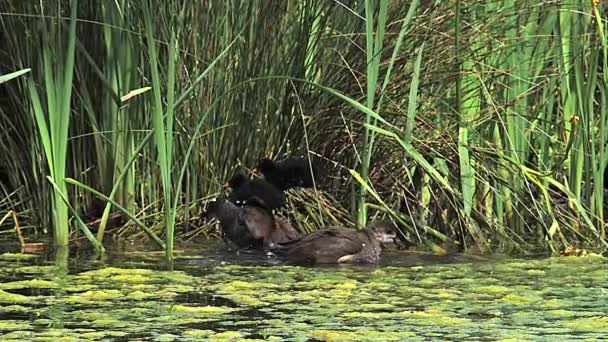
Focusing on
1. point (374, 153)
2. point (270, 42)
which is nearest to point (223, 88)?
point (270, 42)

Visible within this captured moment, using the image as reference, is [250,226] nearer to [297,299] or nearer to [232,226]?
[232,226]

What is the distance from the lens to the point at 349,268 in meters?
5.80

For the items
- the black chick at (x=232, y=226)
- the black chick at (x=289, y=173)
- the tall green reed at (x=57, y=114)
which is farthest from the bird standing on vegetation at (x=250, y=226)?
the tall green reed at (x=57, y=114)

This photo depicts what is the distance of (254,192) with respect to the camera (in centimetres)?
630

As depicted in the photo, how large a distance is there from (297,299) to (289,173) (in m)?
1.67

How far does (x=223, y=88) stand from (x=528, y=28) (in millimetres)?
1651

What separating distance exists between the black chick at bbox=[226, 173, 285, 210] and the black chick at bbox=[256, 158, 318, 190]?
0.05 meters

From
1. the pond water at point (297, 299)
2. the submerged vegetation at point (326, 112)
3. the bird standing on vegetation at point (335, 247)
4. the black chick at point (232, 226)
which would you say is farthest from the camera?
the submerged vegetation at point (326, 112)

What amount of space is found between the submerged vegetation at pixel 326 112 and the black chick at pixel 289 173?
0.10 metres

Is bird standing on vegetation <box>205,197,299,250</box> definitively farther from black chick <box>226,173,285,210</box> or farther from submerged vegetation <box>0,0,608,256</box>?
submerged vegetation <box>0,0,608,256</box>

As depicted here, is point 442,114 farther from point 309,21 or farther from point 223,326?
point 223,326

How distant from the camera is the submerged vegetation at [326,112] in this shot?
21.1 feet

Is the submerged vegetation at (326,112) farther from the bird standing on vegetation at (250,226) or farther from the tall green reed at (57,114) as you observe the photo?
the bird standing on vegetation at (250,226)

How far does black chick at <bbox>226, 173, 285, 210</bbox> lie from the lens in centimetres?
630
